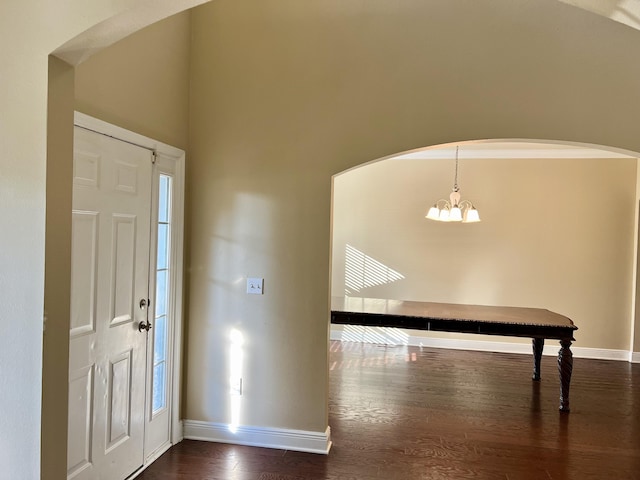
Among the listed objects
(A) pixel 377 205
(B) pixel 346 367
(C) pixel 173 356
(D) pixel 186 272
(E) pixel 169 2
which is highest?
(E) pixel 169 2

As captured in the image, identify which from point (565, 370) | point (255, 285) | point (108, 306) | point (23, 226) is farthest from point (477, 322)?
point (23, 226)

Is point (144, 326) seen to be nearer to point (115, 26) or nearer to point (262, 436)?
point (262, 436)

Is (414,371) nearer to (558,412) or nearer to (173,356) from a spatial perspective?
(558,412)

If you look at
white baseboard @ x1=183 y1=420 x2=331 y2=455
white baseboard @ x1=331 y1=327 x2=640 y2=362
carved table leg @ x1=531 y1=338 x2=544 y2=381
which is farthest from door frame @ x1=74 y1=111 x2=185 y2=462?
carved table leg @ x1=531 y1=338 x2=544 y2=381

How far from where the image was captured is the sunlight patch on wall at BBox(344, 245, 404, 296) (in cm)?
621

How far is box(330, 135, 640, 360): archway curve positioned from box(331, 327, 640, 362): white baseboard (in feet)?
0.11

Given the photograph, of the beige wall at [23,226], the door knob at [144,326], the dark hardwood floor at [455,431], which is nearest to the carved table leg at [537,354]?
the dark hardwood floor at [455,431]

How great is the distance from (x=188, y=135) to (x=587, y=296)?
17.2 ft

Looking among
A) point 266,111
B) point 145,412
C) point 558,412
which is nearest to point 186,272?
point 145,412

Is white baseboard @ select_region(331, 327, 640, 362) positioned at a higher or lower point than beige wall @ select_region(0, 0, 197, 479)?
lower

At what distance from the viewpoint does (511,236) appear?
584 cm

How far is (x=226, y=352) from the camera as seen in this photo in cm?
318

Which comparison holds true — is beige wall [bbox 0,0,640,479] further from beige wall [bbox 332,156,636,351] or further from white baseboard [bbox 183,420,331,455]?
beige wall [bbox 332,156,636,351]

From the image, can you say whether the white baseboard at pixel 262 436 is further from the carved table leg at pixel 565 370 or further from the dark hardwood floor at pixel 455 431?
the carved table leg at pixel 565 370
